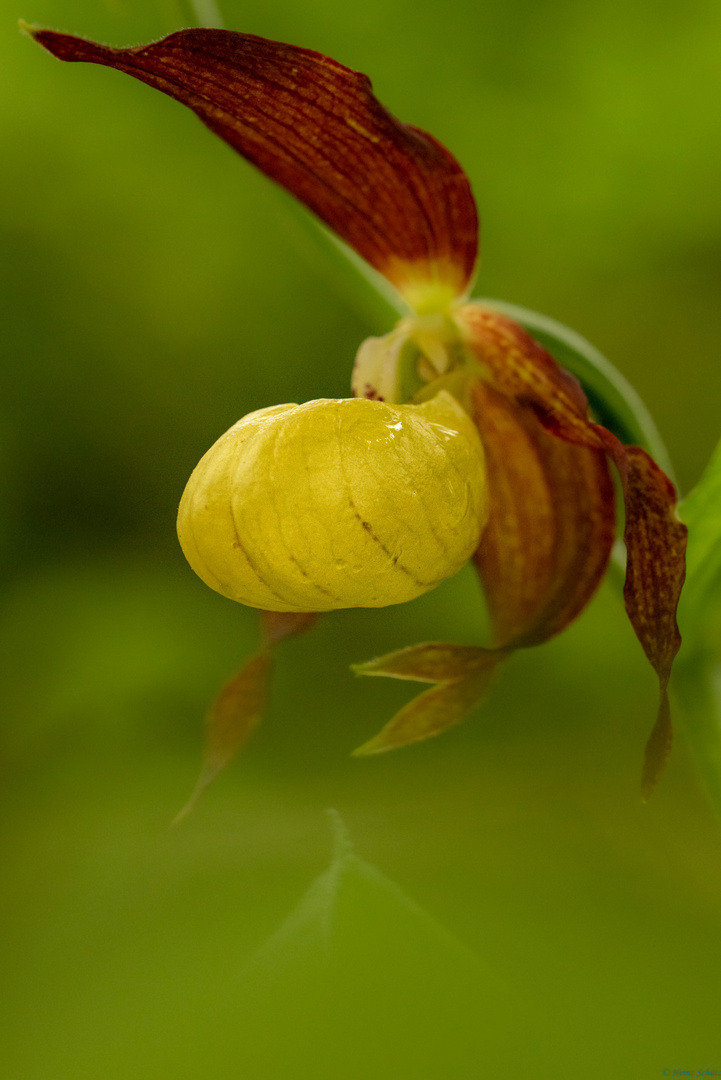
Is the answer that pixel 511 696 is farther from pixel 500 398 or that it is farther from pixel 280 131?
pixel 280 131

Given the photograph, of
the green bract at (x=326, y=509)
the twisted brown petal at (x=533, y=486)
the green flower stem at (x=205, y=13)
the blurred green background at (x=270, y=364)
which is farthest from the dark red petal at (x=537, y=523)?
the blurred green background at (x=270, y=364)

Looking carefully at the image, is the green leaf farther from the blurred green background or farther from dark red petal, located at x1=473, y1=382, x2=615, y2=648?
the blurred green background

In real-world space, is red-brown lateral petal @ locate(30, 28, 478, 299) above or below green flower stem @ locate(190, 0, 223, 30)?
below

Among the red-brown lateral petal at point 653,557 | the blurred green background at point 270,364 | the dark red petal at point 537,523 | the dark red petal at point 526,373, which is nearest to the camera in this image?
the red-brown lateral petal at point 653,557

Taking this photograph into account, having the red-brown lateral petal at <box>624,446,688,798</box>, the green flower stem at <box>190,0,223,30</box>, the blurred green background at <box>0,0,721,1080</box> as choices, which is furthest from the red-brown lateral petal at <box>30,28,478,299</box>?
the blurred green background at <box>0,0,721,1080</box>

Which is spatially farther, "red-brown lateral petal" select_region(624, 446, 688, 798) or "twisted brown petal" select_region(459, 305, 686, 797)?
"twisted brown petal" select_region(459, 305, 686, 797)

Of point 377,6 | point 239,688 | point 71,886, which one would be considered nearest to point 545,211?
point 377,6

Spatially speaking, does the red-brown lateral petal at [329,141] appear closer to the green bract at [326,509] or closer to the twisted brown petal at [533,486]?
the twisted brown petal at [533,486]

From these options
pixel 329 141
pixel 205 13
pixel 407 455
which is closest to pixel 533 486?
pixel 407 455
